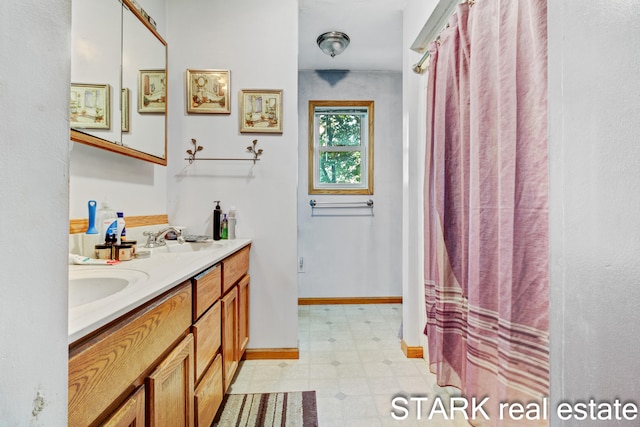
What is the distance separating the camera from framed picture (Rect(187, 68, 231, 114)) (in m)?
1.97

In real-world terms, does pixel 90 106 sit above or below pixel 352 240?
above

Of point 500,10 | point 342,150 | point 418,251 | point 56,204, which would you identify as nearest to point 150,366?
point 56,204

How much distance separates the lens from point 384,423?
54.1 inches

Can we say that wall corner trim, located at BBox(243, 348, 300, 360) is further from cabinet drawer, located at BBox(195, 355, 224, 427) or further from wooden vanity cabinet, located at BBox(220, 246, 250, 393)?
cabinet drawer, located at BBox(195, 355, 224, 427)

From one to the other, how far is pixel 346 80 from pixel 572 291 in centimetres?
307

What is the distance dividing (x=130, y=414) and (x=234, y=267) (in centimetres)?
95

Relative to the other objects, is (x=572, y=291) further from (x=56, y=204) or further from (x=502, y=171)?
(x=56, y=204)

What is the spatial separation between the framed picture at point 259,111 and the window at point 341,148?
120 centimetres

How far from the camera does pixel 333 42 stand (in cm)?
251

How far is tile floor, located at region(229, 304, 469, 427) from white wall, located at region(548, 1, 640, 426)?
113 cm

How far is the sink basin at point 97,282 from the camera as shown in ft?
3.00

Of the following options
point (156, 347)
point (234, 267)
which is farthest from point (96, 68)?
point (156, 347)

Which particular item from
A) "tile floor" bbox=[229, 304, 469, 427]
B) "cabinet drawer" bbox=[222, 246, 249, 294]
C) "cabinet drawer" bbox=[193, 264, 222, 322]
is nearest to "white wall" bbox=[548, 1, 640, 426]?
"cabinet drawer" bbox=[193, 264, 222, 322]

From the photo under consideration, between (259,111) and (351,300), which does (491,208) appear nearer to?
(259,111)
